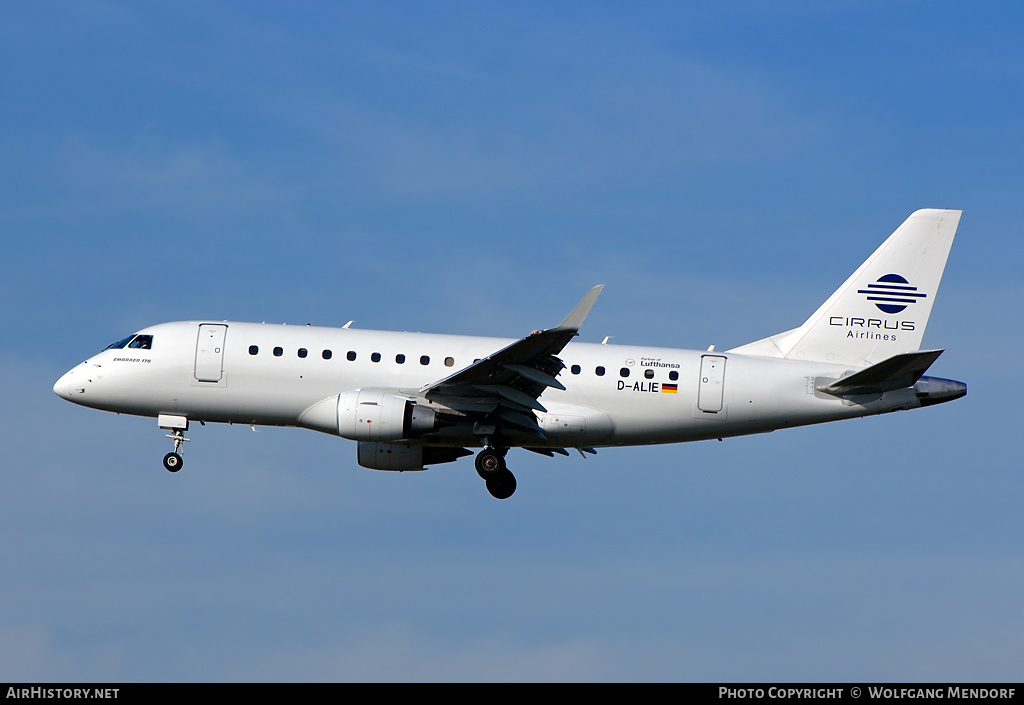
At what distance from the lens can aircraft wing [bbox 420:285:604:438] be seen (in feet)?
104

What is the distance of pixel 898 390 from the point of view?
3475 centimetres

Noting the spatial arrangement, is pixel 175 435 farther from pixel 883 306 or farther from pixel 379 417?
pixel 883 306

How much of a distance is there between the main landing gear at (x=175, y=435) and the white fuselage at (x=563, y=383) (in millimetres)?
334

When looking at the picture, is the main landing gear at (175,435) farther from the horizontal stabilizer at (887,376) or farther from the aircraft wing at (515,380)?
the horizontal stabilizer at (887,376)

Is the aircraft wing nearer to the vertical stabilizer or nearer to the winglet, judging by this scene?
the winglet

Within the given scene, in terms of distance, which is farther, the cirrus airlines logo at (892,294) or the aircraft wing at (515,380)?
the cirrus airlines logo at (892,294)

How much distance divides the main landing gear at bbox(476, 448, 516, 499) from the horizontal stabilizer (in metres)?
8.94

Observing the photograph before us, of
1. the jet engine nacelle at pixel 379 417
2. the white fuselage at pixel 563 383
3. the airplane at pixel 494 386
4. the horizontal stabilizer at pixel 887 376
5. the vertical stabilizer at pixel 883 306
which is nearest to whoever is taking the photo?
the horizontal stabilizer at pixel 887 376

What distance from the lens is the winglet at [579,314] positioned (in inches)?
1232

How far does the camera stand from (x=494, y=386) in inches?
1346


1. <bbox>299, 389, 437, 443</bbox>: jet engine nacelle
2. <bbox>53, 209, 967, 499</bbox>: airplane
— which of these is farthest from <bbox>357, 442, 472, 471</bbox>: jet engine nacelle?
<bbox>299, 389, 437, 443</bbox>: jet engine nacelle

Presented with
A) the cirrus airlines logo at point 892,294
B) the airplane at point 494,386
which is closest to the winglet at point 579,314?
the airplane at point 494,386

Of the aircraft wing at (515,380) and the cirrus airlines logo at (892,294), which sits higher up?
the cirrus airlines logo at (892,294)
